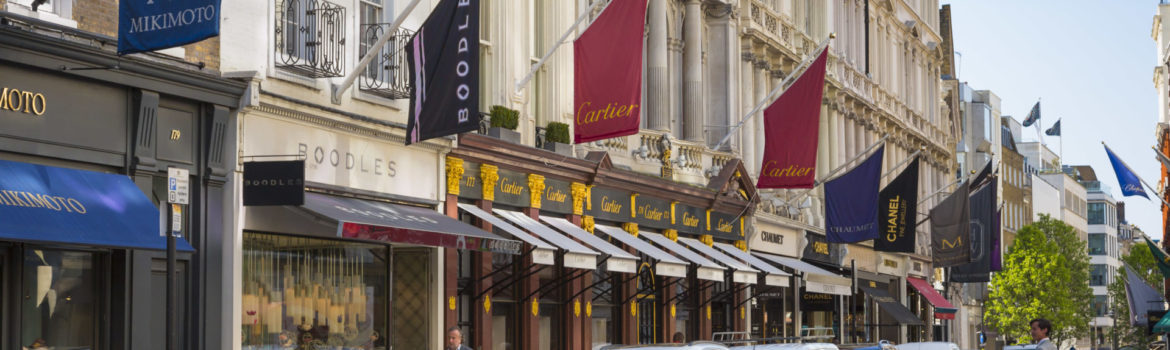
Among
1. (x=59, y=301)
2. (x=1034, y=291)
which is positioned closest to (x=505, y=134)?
(x=59, y=301)

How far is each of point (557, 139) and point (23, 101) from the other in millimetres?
13068

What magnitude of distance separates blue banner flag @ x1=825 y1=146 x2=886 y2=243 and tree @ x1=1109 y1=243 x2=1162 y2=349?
5361cm

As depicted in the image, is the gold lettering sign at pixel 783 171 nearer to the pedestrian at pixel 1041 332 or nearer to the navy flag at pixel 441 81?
the navy flag at pixel 441 81

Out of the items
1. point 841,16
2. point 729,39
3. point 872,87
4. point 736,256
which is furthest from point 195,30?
point 872,87

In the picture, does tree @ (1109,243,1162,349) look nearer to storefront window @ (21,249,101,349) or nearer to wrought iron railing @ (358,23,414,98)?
wrought iron railing @ (358,23,414,98)

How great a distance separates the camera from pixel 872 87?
49.7 m

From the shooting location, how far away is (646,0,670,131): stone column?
32094 millimetres

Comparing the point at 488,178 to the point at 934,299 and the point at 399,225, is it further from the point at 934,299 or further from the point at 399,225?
the point at 934,299

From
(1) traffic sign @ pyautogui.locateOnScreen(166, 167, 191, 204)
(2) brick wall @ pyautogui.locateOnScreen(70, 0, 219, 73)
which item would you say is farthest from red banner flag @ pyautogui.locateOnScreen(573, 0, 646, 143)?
(1) traffic sign @ pyautogui.locateOnScreen(166, 167, 191, 204)

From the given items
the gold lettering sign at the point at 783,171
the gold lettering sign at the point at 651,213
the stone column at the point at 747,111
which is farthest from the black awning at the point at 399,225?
the stone column at the point at 747,111

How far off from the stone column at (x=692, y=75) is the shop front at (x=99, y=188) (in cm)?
1732

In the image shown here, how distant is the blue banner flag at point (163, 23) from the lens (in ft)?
48.0

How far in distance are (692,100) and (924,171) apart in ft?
87.1

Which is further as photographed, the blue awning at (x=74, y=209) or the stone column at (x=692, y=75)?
the stone column at (x=692, y=75)
